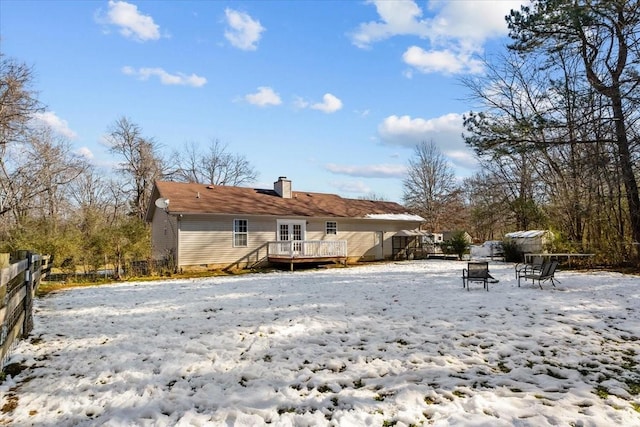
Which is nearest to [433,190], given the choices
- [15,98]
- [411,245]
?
[411,245]

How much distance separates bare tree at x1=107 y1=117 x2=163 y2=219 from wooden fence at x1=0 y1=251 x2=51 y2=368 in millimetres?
24803

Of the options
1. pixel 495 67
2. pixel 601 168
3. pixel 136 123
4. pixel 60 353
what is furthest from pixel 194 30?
pixel 136 123

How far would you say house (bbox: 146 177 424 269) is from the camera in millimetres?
16516

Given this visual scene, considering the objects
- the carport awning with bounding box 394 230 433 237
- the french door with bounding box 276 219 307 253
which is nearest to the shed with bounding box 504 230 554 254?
the carport awning with bounding box 394 230 433 237

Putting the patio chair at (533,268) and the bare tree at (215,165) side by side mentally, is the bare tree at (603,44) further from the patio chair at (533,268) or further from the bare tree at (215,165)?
the bare tree at (215,165)

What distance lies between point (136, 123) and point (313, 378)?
31.3 meters

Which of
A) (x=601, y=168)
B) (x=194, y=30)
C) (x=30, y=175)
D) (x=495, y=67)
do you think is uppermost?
(x=495, y=67)

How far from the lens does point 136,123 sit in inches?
1185

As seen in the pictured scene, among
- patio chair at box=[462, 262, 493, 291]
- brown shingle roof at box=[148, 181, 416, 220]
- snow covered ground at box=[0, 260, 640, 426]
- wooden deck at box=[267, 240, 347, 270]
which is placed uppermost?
brown shingle roof at box=[148, 181, 416, 220]

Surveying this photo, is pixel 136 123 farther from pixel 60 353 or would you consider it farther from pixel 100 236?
pixel 60 353

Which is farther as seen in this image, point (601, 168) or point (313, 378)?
point (601, 168)

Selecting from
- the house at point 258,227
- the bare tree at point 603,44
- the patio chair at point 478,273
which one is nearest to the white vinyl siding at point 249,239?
the house at point 258,227

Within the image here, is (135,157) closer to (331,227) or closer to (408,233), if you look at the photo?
(331,227)

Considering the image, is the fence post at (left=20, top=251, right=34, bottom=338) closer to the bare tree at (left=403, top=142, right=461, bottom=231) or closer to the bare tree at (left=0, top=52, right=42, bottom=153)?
the bare tree at (left=0, top=52, right=42, bottom=153)
